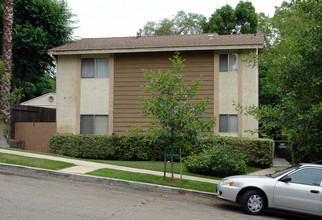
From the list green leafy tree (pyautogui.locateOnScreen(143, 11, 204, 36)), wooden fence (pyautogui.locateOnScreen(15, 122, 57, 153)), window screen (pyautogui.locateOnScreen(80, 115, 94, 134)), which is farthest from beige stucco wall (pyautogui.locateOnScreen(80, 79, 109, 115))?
green leafy tree (pyautogui.locateOnScreen(143, 11, 204, 36))

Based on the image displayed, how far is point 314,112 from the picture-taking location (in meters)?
8.11

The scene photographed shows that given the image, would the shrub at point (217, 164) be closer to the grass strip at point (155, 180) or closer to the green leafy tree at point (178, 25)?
the grass strip at point (155, 180)

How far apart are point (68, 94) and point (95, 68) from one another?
2069mm

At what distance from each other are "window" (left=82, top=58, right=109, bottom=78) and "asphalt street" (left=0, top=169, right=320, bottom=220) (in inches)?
361

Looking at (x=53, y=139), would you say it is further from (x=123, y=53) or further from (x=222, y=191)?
(x=222, y=191)

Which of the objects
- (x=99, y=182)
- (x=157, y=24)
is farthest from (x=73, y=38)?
(x=157, y=24)

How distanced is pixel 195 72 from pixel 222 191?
33.0 ft

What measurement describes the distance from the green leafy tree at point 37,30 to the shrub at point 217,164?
1372 centimetres

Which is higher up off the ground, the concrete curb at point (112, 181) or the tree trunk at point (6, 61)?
the tree trunk at point (6, 61)

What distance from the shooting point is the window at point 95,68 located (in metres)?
18.8

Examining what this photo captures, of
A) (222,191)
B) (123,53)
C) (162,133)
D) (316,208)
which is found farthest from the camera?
(123,53)

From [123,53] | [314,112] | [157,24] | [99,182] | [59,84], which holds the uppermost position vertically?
[157,24]

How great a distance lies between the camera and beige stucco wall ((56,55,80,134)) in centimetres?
1875

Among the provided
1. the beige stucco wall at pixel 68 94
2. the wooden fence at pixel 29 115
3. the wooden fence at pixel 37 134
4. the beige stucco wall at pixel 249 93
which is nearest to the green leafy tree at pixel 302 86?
the beige stucco wall at pixel 249 93
